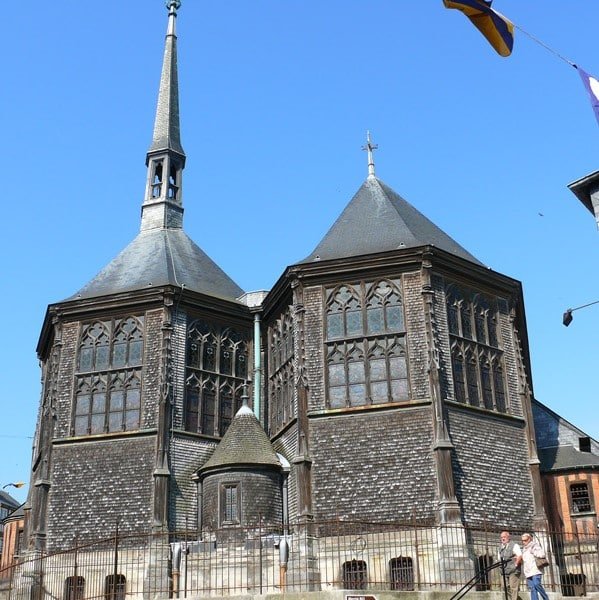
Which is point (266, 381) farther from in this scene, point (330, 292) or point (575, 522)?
point (575, 522)

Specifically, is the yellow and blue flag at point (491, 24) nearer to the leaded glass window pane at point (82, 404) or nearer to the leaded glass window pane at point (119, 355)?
the leaded glass window pane at point (119, 355)

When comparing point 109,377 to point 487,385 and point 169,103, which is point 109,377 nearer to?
point 487,385

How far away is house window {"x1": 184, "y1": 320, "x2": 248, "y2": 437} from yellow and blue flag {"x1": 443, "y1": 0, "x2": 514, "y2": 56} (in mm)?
15647

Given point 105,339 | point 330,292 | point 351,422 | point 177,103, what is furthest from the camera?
point 177,103

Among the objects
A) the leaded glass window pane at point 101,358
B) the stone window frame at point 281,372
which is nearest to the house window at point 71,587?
the leaded glass window pane at point 101,358

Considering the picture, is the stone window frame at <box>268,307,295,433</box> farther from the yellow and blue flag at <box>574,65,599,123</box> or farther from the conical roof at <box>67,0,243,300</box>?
the yellow and blue flag at <box>574,65,599,123</box>

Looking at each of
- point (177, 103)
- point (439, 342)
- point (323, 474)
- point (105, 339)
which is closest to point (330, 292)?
point (439, 342)

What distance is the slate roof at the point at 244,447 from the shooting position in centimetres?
Result: 2620

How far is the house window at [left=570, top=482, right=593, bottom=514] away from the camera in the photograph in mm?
26766

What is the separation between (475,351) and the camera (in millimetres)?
26969

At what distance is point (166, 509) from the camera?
26266 mm

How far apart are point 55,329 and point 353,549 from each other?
42.8 feet

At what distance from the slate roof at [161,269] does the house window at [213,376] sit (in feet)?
5.45

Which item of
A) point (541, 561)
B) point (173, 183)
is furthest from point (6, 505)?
point (541, 561)
